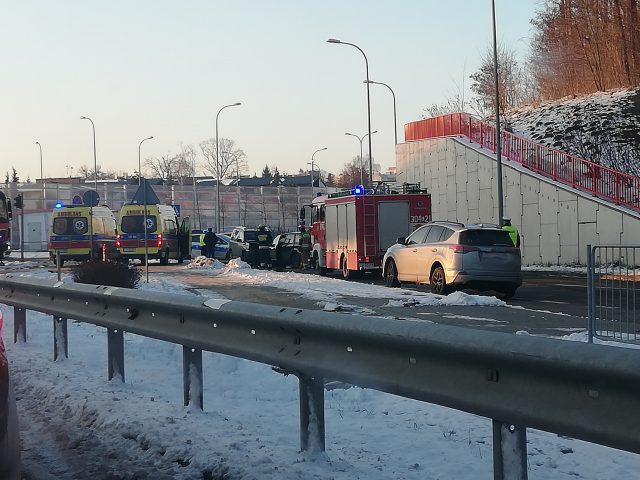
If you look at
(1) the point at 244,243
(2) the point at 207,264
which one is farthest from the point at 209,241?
(2) the point at 207,264

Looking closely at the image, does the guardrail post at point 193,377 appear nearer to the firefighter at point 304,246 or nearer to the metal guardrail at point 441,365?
the metal guardrail at point 441,365

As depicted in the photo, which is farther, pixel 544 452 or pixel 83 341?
pixel 83 341

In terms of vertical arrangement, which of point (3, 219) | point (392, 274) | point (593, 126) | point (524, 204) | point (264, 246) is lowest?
point (392, 274)

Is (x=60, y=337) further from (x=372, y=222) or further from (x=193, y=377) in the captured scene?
(x=372, y=222)

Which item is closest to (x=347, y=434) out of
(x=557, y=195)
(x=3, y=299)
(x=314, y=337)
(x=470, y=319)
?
(x=314, y=337)

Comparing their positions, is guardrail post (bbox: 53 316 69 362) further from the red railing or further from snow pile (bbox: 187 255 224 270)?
the red railing

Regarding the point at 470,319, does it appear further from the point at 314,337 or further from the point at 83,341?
the point at 314,337

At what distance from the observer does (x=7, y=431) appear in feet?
12.3

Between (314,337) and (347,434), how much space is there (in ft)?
3.74

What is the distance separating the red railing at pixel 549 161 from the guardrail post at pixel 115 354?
2641 centimetres

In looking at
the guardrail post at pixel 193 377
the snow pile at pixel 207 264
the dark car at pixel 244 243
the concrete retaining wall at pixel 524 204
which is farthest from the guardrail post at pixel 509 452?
the dark car at pixel 244 243

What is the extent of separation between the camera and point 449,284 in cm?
1847

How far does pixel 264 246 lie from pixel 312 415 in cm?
3107

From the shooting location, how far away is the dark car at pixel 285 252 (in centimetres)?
3556
